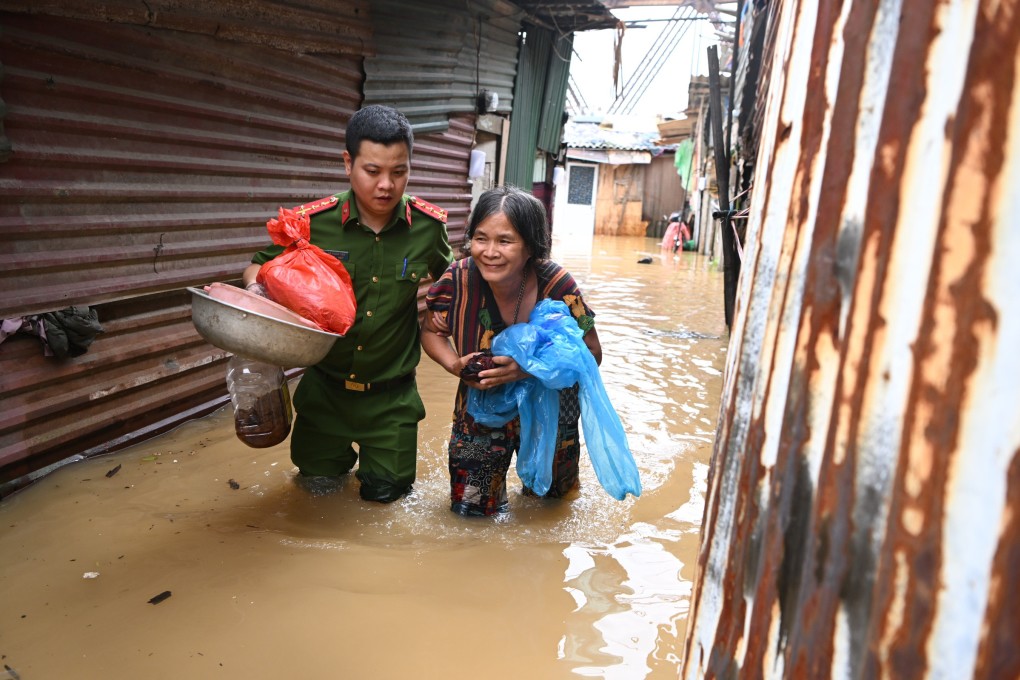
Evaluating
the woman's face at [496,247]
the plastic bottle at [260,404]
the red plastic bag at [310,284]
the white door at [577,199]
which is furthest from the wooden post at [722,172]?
the white door at [577,199]

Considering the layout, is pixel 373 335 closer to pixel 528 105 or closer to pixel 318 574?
pixel 318 574

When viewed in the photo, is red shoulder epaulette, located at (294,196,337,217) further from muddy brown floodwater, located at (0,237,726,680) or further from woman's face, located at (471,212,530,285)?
muddy brown floodwater, located at (0,237,726,680)

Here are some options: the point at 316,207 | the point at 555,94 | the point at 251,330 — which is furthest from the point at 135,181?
the point at 555,94

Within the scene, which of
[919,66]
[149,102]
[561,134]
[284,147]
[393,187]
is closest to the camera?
[919,66]

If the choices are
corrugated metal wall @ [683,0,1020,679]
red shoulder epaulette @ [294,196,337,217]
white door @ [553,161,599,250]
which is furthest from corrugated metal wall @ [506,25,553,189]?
white door @ [553,161,599,250]

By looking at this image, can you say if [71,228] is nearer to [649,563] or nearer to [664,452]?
[649,563]

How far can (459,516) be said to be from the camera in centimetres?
348

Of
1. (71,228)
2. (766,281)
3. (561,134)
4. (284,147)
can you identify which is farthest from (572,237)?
(766,281)

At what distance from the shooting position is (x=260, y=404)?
306 cm

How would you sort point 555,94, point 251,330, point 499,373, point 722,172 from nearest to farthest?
1. point 251,330
2. point 499,373
3. point 722,172
4. point 555,94

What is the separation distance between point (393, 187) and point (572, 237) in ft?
75.4

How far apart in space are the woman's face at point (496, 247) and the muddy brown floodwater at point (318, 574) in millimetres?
1169

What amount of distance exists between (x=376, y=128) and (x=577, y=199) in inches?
1037

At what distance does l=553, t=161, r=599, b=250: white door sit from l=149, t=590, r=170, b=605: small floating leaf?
86.8 feet
